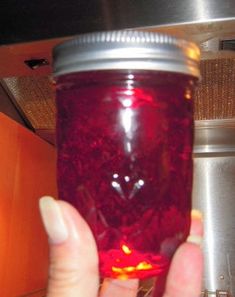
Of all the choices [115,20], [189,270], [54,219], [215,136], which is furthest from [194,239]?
[215,136]

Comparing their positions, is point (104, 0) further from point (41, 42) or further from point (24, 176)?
point (24, 176)

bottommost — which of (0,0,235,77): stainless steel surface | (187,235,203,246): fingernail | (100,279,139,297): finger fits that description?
(100,279,139,297): finger

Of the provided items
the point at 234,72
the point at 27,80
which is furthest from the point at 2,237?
the point at 234,72

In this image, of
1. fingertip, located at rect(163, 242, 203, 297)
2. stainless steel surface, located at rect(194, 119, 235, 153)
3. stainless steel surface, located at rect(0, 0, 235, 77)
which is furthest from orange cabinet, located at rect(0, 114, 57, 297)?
fingertip, located at rect(163, 242, 203, 297)

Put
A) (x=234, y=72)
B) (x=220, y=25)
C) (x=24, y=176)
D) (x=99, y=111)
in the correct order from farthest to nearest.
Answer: (x=24, y=176), (x=234, y=72), (x=220, y=25), (x=99, y=111)

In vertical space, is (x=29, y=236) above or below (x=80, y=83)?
below

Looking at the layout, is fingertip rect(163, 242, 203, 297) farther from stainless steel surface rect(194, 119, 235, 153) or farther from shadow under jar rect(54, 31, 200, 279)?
stainless steel surface rect(194, 119, 235, 153)

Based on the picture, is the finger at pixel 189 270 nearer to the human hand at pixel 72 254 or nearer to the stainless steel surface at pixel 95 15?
the human hand at pixel 72 254
